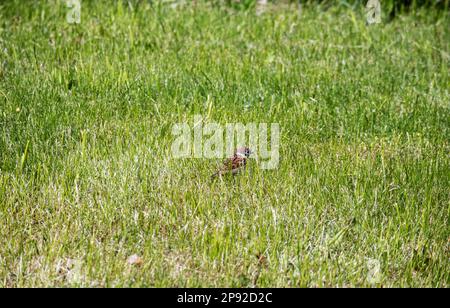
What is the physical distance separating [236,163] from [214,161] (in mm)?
130

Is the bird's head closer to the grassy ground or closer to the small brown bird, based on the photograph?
the small brown bird

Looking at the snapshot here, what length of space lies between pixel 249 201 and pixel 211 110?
0.97 m

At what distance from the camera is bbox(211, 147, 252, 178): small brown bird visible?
418 cm

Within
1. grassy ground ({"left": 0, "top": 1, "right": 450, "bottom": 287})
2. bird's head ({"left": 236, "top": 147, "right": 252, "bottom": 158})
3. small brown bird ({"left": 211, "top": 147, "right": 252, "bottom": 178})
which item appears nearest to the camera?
grassy ground ({"left": 0, "top": 1, "right": 450, "bottom": 287})

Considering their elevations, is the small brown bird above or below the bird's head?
below

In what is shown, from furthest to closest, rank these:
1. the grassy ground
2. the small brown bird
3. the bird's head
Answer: the bird's head → the small brown bird → the grassy ground

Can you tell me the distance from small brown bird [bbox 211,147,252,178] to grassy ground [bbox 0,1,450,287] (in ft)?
0.19

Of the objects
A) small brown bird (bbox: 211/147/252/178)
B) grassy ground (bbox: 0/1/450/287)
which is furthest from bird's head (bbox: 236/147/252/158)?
grassy ground (bbox: 0/1/450/287)

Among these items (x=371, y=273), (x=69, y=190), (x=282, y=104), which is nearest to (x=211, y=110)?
(x=282, y=104)

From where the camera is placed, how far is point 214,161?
169 inches

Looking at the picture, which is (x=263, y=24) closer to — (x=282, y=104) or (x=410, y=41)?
(x=410, y=41)

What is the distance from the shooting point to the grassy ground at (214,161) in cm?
355
